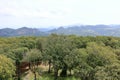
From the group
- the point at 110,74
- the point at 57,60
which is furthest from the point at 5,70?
the point at 110,74

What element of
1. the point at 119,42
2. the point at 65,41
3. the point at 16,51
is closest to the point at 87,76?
the point at 65,41

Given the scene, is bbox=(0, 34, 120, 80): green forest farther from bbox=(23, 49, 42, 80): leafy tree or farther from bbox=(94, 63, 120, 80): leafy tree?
bbox=(94, 63, 120, 80): leafy tree

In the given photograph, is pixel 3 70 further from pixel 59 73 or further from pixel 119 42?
pixel 119 42

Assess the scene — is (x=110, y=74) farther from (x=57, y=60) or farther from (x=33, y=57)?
(x=33, y=57)

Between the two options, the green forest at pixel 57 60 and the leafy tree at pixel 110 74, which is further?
the green forest at pixel 57 60

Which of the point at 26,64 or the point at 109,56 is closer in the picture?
the point at 109,56

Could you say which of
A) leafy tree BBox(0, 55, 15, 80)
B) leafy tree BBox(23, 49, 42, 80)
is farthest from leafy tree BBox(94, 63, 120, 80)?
leafy tree BBox(23, 49, 42, 80)

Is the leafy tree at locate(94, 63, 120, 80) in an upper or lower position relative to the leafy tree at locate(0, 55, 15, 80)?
upper

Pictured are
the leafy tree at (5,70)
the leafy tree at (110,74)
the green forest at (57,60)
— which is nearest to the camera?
the leafy tree at (110,74)

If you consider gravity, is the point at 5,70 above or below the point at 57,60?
above

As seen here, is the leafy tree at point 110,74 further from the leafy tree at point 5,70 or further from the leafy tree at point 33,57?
the leafy tree at point 33,57

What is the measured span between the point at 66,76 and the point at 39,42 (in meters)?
17.4

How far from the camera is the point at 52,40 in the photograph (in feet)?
194

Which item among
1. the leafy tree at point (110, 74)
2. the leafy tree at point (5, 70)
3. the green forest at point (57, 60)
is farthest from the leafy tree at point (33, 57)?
the leafy tree at point (110, 74)
